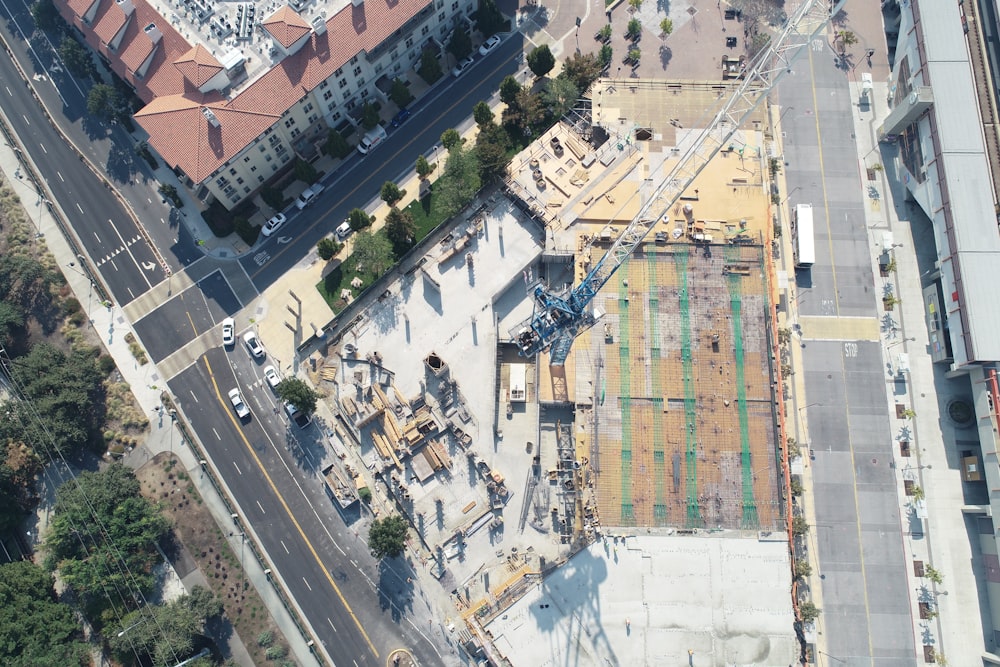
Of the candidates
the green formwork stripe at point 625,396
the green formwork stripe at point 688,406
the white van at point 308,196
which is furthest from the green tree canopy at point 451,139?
the green formwork stripe at point 688,406

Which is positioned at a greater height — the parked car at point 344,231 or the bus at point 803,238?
the parked car at point 344,231

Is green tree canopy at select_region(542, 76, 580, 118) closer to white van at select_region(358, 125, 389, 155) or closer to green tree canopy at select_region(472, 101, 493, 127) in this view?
green tree canopy at select_region(472, 101, 493, 127)

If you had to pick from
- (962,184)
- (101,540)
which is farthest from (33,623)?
(962,184)

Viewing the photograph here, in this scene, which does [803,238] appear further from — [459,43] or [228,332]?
[228,332]

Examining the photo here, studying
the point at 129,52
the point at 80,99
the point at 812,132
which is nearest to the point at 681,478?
the point at 812,132

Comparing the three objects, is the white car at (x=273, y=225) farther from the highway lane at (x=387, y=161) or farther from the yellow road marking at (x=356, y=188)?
the yellow road marking at (x=356, y=188)

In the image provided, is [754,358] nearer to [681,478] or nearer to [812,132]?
[681,478]
